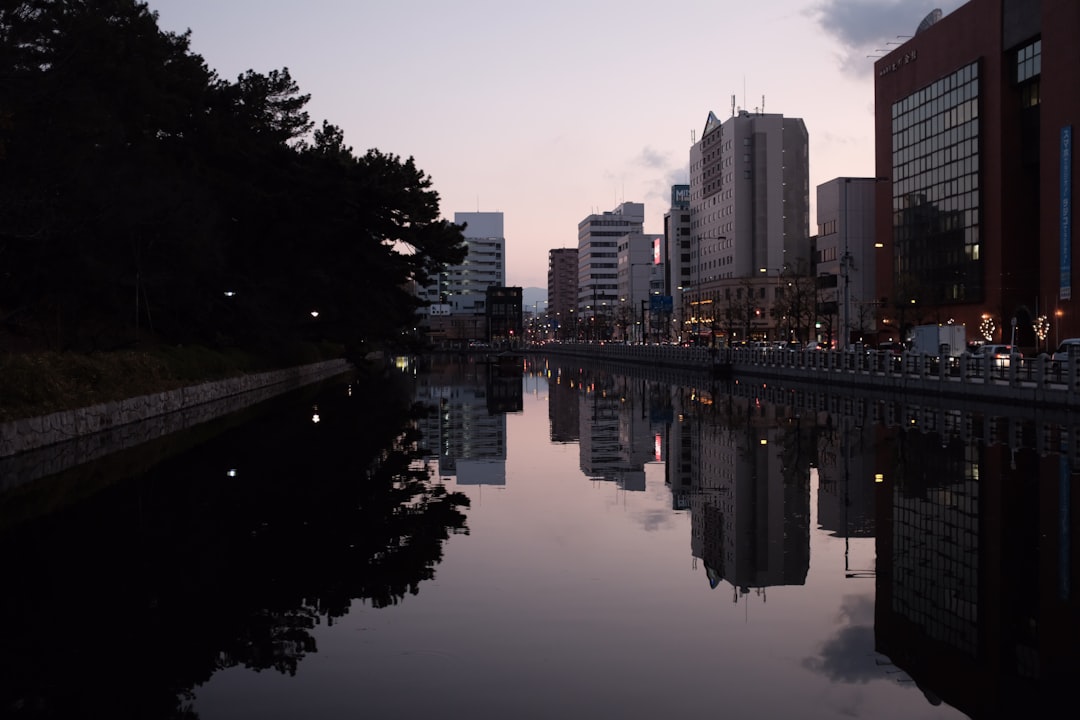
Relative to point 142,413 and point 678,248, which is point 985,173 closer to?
point 142,413

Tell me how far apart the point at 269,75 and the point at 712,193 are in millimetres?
111275

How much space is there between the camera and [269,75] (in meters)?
59.2

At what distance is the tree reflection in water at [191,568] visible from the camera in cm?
765

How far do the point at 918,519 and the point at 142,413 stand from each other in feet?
81.1

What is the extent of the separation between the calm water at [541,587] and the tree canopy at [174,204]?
13899mm

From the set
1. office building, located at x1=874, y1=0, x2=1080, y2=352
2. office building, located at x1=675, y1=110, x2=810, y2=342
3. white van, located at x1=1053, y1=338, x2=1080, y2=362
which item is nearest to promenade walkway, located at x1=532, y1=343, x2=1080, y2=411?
white van, located at x1=1053, y1=338, x2=1080, y2=362

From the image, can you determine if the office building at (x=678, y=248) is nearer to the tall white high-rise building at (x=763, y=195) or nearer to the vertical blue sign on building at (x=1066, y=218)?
the tall white high-rise building at (x=763, y=195)

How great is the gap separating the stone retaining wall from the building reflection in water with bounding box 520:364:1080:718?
485 inches

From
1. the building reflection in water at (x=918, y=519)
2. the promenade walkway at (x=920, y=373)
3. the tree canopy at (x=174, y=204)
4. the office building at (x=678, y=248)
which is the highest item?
the office building at (x=678, y=248)

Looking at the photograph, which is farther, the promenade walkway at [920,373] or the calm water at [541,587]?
the promenade walkway at [920,373]

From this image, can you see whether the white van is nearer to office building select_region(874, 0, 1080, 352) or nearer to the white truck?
the white truck

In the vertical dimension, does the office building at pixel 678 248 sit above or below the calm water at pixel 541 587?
above

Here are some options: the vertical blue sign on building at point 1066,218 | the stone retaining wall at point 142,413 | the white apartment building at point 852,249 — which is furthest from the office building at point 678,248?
the stone retaining wall at point 142,413

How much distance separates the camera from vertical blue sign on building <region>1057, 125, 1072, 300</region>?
72375 mm
